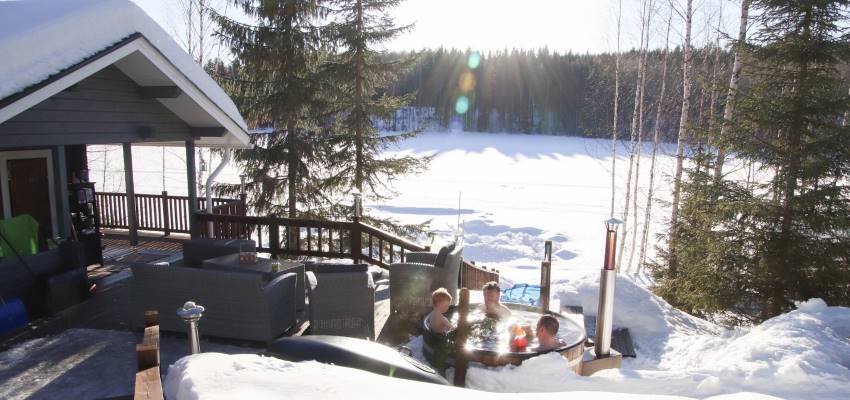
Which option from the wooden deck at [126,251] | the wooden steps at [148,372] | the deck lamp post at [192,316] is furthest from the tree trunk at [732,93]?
the wooden deck at [126,251]

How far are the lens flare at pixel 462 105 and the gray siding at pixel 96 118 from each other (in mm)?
47138

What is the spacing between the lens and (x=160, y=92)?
7074 millimetres

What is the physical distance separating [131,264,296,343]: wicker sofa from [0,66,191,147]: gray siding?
7.11ft

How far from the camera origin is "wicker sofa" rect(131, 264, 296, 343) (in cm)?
489

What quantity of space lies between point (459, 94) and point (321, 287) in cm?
4988

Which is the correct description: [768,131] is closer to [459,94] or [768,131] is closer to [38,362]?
[38,362]

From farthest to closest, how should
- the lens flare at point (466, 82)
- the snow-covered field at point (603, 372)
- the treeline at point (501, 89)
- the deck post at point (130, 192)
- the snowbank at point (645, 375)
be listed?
the lens flare at point (466, 82) < the treeline at point (501, 89) < the deck post at point (130, 192) < the snow-covered field at point (603, 372) < the snowbank at point (645, 375)

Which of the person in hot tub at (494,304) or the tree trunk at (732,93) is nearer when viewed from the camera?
the person in hot tub at (494,304)

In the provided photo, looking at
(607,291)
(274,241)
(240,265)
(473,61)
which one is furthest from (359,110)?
(473,61)

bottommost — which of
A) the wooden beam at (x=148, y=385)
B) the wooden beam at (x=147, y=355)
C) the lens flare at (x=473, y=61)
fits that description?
the wooden beam at (x=148, y=385)

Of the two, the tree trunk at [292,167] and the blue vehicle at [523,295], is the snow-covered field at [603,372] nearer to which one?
the blue vehicle at [523,295]

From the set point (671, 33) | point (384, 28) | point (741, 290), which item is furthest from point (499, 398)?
point (671, 33)

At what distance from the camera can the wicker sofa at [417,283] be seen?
605cm

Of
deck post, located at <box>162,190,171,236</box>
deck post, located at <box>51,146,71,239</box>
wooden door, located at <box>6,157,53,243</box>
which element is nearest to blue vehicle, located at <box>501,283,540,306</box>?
deck post, located at <box>51,146,71,239</box>
